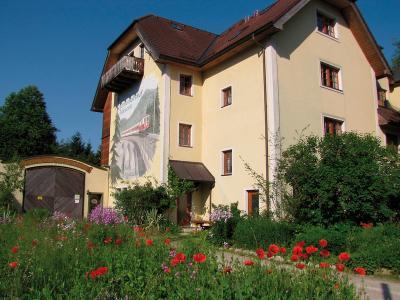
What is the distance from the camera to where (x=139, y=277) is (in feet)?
13.2

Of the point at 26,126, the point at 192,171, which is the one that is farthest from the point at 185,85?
the point at 26,126

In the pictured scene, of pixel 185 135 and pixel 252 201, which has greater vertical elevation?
pixel 185 135

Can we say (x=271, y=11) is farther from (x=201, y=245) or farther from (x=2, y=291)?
(x=2, y=291)

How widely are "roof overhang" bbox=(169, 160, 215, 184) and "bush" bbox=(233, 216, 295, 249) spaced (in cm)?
628

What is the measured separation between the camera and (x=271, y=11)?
60.1ft

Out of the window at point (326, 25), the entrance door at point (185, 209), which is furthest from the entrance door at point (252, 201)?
the window at point (326, 25)

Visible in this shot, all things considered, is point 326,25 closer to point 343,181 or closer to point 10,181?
point 343,181

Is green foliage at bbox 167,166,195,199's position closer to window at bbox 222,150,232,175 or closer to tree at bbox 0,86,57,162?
window at bbox 222,150,232,175

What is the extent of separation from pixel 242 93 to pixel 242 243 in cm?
800

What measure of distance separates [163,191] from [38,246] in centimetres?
1210

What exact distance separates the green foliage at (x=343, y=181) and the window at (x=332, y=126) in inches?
181

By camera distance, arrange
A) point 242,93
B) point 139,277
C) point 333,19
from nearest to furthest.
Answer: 1. point 139,277
2. point 242,93
3. point 333,19

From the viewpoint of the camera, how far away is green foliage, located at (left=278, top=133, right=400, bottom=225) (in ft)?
38.2

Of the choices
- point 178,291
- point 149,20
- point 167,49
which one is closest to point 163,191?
point 167,49
